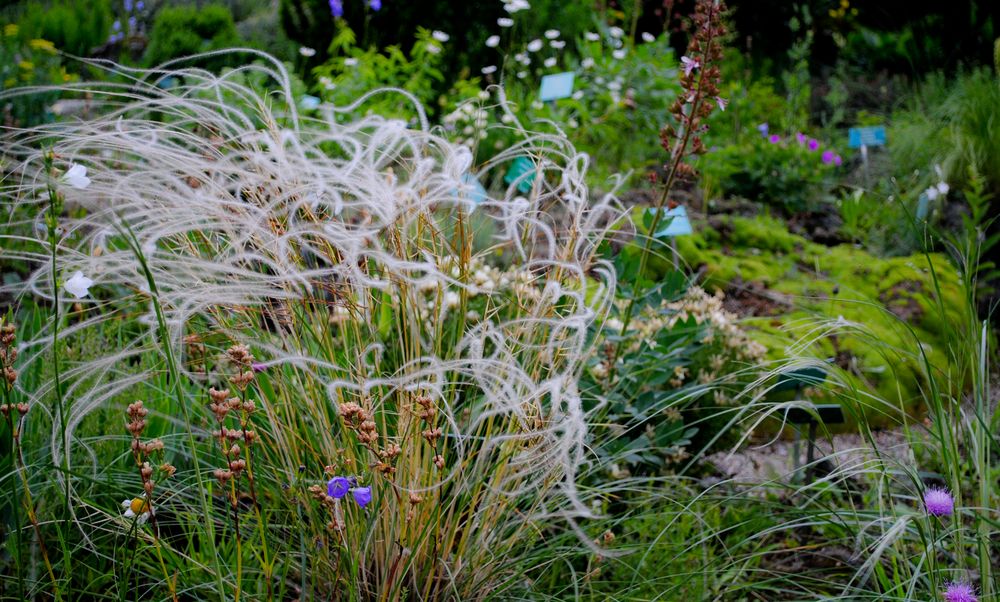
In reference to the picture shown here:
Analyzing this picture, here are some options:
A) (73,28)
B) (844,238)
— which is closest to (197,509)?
(844,238)

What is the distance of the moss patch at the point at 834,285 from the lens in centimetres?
327

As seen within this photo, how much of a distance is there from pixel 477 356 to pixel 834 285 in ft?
9.23

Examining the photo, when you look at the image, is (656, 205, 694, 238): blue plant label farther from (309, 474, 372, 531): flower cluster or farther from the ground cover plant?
(309, 474, 372, 531): flower cluster

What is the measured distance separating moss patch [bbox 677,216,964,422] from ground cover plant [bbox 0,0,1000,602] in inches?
0.9

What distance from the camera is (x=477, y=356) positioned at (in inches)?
52.3

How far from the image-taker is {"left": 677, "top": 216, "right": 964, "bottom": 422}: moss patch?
3.27 m

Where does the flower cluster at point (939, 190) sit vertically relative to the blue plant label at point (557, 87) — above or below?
below

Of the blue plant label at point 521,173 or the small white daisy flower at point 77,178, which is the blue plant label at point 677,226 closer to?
the blue plant label at point 521,173

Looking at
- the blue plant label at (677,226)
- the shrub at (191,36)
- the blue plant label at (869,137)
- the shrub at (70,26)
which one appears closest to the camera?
the blue plant label at (677,226)

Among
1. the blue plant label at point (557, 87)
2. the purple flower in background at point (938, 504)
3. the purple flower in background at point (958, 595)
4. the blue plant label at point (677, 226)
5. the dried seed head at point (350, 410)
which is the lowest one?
the purple flower in background at point (958, 595)

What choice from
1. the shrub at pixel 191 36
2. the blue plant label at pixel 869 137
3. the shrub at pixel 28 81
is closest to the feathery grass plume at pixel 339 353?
the shrub at pixel 28 81

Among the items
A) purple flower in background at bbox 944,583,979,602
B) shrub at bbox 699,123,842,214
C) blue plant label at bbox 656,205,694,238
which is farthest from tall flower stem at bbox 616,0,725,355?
shrub at bbox 699,123,842,214

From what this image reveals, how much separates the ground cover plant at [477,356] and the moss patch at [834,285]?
23mm

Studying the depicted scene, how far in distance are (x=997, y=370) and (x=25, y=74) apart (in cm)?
591
